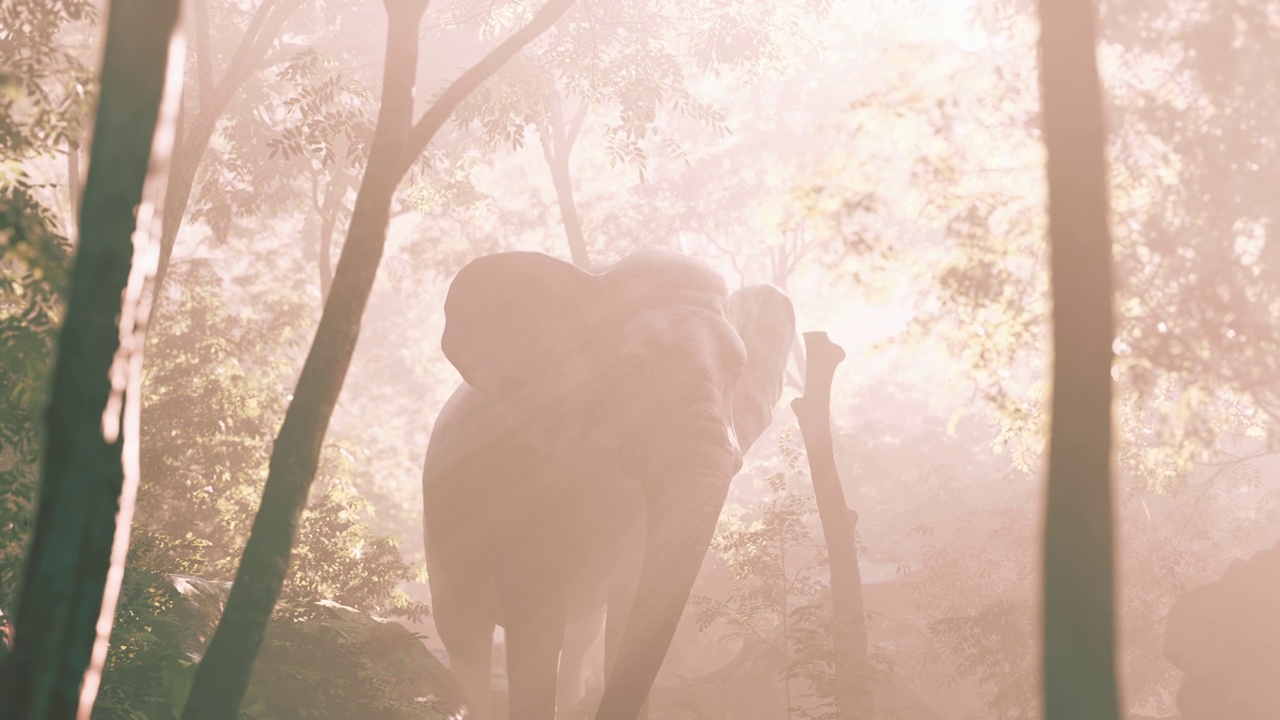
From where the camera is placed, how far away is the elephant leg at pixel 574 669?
33.9 feet

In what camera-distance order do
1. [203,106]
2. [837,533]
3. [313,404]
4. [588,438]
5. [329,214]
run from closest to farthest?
[313,404] → [588,438] → [837,533] → [203,106] → [329,214]

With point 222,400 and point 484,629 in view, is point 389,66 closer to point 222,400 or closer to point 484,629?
point 484,629

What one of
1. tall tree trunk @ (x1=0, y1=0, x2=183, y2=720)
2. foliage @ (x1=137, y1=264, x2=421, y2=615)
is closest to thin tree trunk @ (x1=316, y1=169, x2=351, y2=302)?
foliage @ (x1=137, y1=264, x2=421, y2=615)

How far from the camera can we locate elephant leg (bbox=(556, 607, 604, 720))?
33.9 feet

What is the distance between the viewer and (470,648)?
30.5 feet

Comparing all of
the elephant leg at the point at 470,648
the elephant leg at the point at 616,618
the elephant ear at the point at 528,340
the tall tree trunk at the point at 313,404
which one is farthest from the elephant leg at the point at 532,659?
the tall tree trunk at the point at 313,404

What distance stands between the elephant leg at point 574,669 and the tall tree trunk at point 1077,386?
699 centimetres

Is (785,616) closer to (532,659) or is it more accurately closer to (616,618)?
(616,618)

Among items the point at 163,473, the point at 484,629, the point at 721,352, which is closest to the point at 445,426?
the point at 484,629

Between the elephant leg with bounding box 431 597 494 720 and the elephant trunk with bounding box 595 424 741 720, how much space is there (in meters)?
3.43

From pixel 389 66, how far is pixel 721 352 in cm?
284

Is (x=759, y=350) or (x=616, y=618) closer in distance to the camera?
(x=616, y=618)

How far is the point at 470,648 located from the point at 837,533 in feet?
12.1

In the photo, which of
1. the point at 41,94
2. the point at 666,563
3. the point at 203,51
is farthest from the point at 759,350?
the point at 203,51
